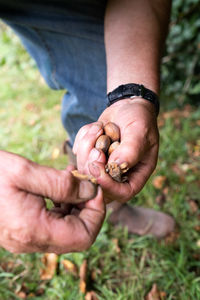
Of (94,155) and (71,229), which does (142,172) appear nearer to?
(94,155)

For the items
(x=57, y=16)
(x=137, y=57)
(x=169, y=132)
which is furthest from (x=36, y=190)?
(x=169, y=132)

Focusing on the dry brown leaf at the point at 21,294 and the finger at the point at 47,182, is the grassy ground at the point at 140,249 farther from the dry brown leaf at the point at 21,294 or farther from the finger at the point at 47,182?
the finger at the point at 47,182

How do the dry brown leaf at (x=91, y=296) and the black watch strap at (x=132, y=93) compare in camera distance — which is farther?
the dry brown leaf at (x=91, y=296)

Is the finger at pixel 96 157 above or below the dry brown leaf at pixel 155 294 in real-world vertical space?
above

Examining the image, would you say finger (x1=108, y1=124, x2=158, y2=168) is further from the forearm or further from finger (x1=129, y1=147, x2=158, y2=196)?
the forearm

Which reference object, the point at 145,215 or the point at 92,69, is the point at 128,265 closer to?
the point at 145,215

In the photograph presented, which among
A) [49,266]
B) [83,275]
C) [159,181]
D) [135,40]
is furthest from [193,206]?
[135,40]

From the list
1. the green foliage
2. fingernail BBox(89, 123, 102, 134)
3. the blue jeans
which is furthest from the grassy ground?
fingernail BBox(89, 123, 102, 134)

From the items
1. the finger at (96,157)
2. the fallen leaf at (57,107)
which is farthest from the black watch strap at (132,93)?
the fallen leaf at (57,107)
